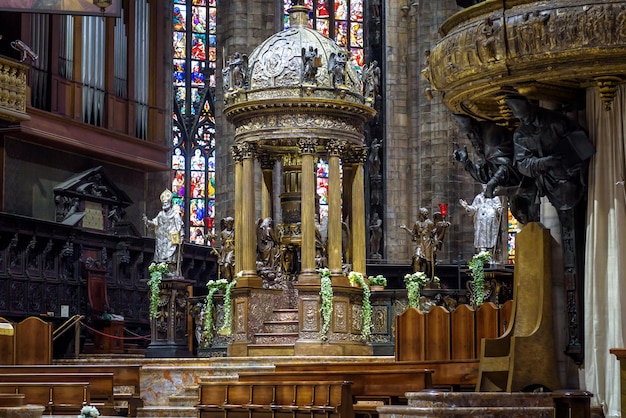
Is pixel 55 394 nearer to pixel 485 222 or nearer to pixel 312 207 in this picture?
pixel 312 207

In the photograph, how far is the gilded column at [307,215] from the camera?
68.0 feet

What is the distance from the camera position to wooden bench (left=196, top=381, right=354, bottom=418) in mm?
13453

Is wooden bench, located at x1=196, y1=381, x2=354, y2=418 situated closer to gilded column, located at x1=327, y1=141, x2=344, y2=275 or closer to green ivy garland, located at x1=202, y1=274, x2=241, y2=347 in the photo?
green ivy garland, located at x1=202, y1=274, x2=241, y2=347

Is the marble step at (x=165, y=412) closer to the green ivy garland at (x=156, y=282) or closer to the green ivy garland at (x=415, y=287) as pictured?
the green ivy garland at (x=156, y=282)

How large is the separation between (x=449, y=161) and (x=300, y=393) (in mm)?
18183

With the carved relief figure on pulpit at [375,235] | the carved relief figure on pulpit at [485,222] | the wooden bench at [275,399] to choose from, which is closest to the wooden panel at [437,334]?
the wooden bench at [275,399]

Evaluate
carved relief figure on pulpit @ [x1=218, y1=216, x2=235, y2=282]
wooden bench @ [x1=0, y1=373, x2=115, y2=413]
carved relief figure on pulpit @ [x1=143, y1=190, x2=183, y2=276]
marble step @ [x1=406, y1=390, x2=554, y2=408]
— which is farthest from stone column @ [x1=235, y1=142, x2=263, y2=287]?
marble step @ [x1=406, y1=390, x2=554, y2=408]

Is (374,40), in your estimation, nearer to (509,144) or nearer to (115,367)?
(115,367)

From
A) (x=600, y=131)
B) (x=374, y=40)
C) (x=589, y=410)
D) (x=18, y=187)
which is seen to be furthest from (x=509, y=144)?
(x=374, y=40)

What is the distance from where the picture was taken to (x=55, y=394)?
15.0 meters

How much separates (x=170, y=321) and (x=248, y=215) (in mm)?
2378

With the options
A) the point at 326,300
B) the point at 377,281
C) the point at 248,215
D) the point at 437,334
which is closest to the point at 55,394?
the point at 437,334

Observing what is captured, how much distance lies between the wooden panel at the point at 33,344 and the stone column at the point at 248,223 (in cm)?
318

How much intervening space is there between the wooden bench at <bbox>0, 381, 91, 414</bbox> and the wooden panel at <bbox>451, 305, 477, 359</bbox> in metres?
4.60
